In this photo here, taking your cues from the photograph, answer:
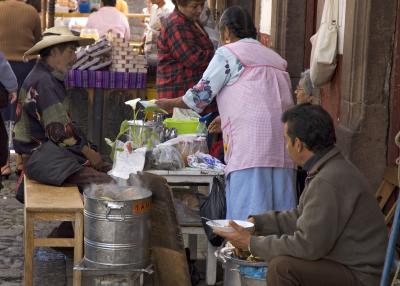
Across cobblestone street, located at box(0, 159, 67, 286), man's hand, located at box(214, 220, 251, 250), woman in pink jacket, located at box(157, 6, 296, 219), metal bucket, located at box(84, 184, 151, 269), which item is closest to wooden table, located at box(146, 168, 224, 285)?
woman in pink jacket, located at box(157, 6, 296, 219)

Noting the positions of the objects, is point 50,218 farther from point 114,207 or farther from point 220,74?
point 220,74

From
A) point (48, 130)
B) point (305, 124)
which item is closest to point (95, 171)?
point (48, 130)

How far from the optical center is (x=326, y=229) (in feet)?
14.2

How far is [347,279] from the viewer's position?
4422 mm

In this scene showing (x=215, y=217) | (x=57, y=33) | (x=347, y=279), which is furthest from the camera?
(x=57, y=33)

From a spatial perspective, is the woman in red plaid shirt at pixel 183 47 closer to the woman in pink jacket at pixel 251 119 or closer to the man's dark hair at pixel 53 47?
the man's dark hair at pixel 53 47

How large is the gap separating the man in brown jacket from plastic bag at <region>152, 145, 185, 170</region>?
1.66 metres

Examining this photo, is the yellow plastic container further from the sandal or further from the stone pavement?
the sandal

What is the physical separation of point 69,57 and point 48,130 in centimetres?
58

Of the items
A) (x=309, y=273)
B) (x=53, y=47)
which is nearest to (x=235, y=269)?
(x=309, y=273)

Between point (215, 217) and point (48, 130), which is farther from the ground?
point (48, 130)

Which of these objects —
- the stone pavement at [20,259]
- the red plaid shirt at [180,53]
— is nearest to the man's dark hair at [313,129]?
the stone pavement at [20,259]

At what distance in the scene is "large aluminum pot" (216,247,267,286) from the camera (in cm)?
470

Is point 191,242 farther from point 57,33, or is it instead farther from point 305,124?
point 305,124
